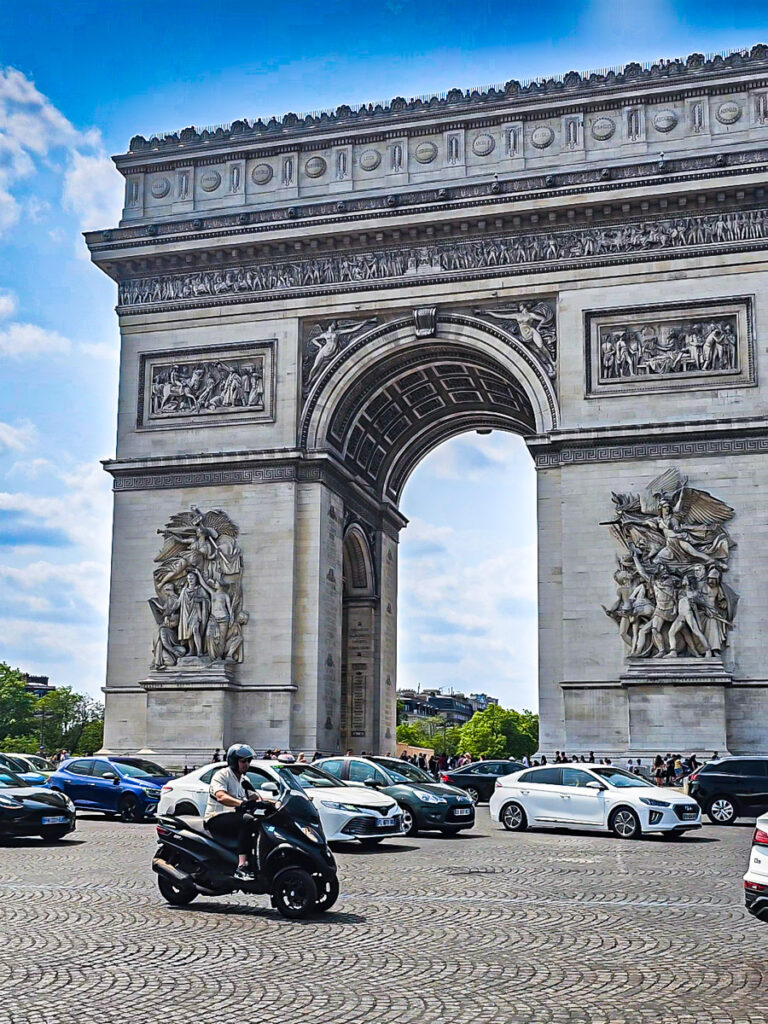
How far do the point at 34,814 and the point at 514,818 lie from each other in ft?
29.4

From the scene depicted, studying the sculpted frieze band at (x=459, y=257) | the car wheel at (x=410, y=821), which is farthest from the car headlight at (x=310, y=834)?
the sculpted frieze band at (x=459, y=257)

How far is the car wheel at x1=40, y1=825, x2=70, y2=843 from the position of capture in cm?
2033

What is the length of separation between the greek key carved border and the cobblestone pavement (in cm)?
1714

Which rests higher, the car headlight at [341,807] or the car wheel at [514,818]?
the car headlight at [341,807]

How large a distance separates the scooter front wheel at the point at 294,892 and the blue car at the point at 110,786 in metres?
15.3

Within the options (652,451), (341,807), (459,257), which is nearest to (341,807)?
(341,807)

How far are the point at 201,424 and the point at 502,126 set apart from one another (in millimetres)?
12165

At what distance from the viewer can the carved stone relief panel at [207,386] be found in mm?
37000

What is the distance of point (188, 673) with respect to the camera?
35.0m

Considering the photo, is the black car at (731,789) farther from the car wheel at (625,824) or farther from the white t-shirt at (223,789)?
the white t-shirt at (223,789)

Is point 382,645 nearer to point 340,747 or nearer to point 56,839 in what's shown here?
point 340,747

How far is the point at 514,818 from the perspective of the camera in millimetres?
24031

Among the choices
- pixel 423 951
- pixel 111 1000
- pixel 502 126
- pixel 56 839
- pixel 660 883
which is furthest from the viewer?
pixel 502 126

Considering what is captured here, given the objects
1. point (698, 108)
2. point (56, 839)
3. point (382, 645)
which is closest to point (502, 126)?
point (698, 108)
